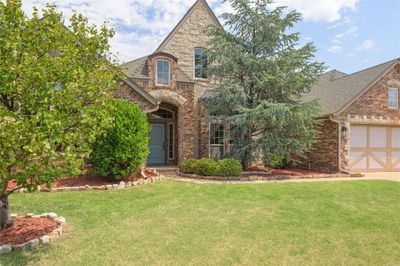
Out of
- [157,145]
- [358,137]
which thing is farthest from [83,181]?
[358,137]

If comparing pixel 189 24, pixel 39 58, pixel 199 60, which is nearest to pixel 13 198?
pixel 39 58

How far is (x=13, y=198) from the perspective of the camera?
288 inches

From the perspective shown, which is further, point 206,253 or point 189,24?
point 189,24

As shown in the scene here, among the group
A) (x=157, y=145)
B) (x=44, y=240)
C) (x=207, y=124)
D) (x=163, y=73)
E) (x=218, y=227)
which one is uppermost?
(x=163, y=73)

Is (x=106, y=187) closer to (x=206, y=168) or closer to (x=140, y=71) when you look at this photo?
(x=206, y=168)

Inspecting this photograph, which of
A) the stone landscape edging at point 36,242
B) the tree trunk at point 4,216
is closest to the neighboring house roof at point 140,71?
the tree trunk at point 4,216

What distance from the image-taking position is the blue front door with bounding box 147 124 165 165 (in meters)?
15.4

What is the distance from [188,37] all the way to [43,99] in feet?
43.8

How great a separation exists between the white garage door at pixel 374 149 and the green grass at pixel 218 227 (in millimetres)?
6606

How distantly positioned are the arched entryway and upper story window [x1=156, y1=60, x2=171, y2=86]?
1.52 metres

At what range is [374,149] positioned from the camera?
15.8 meters

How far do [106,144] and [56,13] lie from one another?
5190mm

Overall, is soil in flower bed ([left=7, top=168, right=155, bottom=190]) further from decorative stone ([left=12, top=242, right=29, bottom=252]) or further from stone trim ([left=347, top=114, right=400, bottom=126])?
stone trim ([left=347, top=114, right=400, bottom=126])

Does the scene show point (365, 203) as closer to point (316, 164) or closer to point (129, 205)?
point (129, 205)
